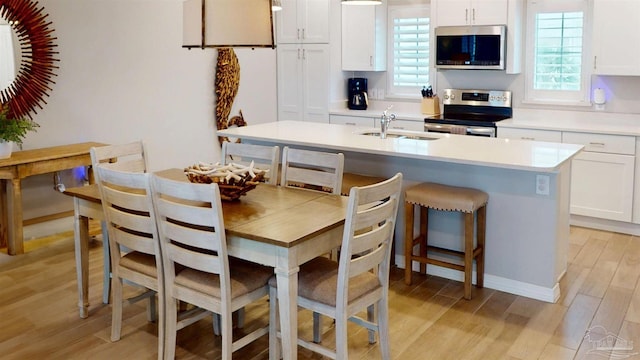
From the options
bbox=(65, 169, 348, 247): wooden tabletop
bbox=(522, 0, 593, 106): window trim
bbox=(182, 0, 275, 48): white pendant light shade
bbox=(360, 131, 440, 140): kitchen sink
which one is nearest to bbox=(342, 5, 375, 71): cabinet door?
bbox=(522, 0, 593, 106): window trim

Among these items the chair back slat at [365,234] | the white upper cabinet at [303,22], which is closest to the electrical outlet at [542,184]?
the chair back slat at [365,234]

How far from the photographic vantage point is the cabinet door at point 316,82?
6.70 metres

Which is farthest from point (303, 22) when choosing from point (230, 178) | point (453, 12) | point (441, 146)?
point (230, 178)

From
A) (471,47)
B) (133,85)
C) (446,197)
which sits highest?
(471,47)

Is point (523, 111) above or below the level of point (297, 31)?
below

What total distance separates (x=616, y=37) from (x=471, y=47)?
4.21 feet

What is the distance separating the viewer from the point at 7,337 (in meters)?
3.28

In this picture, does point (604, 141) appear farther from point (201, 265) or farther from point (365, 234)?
point (201, 265)

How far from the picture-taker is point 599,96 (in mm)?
5414

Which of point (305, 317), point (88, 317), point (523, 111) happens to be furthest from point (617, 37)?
point (88, 317)

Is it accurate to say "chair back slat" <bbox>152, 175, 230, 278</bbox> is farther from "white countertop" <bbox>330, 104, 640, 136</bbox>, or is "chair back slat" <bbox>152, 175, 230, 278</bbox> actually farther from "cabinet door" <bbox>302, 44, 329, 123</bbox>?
"cabinet door" <bbox>302, 44, 329, 123</bbox>

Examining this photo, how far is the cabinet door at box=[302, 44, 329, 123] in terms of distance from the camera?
670 cm

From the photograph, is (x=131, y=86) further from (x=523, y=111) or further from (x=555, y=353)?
(x=555, y=353)

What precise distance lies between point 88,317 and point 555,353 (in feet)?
8.43
